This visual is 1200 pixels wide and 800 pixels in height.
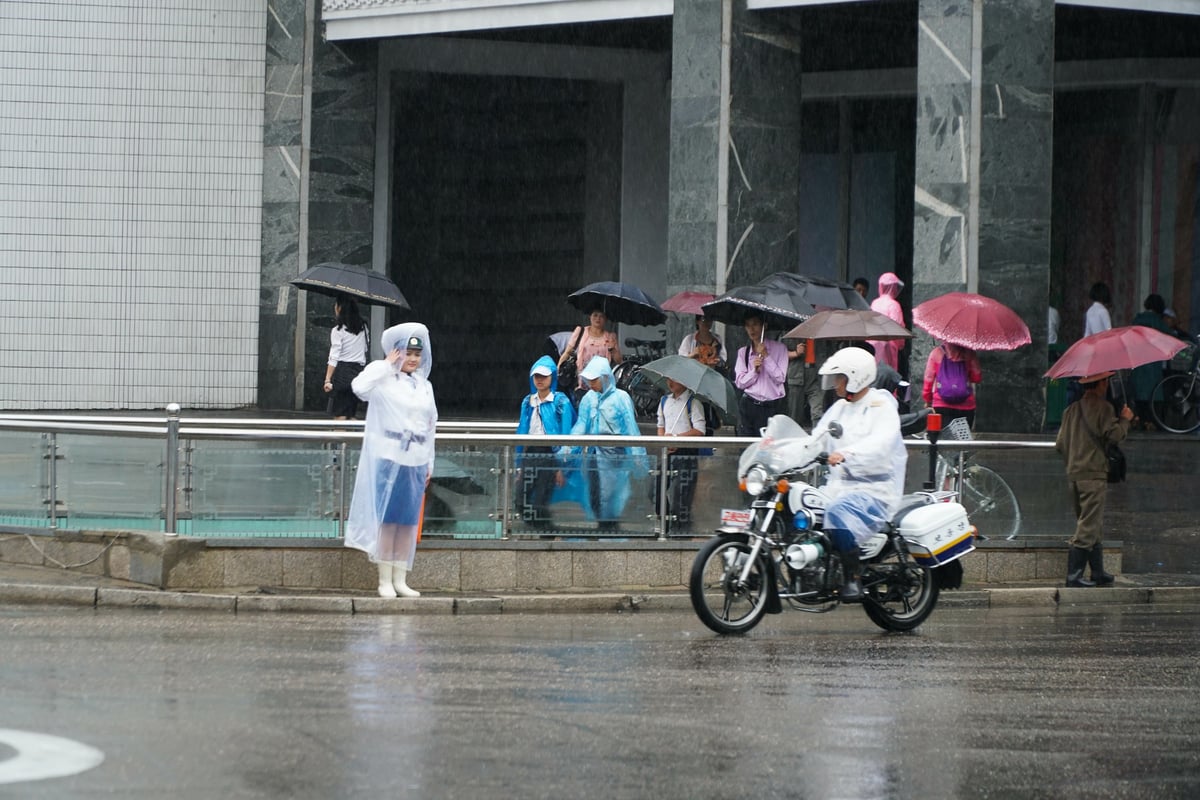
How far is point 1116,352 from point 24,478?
25.8ft

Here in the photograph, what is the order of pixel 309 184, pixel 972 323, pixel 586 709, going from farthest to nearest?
pixel 309 184 → pixel 972 323 → pixel 586 709

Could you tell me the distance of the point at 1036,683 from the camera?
9.16 m

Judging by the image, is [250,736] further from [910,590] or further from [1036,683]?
[910,590]

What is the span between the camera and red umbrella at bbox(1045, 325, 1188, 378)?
1343 centimetres

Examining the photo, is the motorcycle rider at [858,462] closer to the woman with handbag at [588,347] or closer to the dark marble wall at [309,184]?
the woman with handbag at [588,347]

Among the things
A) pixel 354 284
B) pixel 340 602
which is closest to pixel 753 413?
pixel 354 284

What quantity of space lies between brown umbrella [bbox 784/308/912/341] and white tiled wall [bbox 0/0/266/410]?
12.2 m

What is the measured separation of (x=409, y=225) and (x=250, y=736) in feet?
75.9

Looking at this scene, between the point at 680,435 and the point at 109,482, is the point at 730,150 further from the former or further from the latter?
the point at 109,482

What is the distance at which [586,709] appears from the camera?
26.1 feet

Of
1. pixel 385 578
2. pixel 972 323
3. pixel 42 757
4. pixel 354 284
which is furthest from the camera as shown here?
pixel 354 284

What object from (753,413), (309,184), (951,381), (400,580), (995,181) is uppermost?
(309,184)

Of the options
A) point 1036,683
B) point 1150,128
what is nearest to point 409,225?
point 1150,128

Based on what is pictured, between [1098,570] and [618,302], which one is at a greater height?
[618,302]
